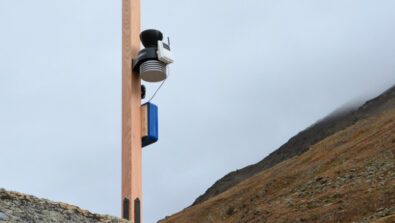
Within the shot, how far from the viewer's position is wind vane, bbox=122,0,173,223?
10.6 m

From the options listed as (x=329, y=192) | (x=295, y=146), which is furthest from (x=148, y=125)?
(x=295, y=146)

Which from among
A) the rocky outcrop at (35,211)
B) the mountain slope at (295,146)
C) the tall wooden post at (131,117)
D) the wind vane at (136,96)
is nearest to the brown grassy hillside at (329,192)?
the wind vane at (136,96)

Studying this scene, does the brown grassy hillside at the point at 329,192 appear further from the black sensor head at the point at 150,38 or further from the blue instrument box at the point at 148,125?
the black sensor head at the point at 150,38

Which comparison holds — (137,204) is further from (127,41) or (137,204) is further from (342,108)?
(342,108)

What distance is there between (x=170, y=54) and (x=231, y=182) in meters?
104

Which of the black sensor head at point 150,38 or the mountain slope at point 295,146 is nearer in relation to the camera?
the black sensor head at point 150,38

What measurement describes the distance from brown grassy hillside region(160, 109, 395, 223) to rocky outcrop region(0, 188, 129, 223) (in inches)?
528

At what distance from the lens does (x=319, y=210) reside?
35156mm

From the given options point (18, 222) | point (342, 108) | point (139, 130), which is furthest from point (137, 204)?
point (342, 108)

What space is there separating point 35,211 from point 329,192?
3371 centimetres

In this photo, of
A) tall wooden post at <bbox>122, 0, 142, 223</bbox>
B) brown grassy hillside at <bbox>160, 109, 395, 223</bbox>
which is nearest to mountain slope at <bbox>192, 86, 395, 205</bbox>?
brown grassy hillside at <bbox>160, 109, 395, 223</bbox>

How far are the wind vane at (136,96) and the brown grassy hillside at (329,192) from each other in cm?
1085

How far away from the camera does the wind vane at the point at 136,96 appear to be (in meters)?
10.6

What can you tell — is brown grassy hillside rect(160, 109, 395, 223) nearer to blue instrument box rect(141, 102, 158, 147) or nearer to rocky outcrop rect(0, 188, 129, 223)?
blue instrument box rect(141, 102, 158, 147)
